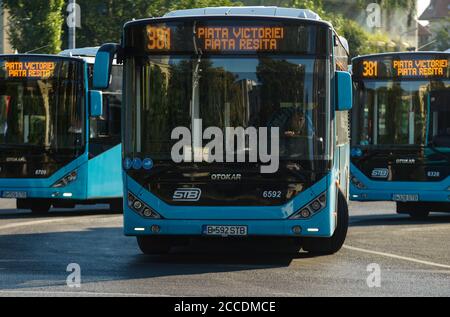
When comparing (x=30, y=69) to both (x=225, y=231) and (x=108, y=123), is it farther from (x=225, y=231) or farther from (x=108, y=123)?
(x=225, y=231)

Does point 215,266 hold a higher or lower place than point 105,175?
lower

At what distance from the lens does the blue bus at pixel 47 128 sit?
22875 millimetres

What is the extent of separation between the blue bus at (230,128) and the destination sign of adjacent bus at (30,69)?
8493 millimetres

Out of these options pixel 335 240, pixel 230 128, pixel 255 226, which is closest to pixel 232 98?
pixel 230 128

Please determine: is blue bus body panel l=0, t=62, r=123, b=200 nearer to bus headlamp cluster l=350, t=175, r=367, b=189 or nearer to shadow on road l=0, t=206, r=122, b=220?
shadow on road l=0, t=206, r=122, b=220

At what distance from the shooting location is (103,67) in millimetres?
14242

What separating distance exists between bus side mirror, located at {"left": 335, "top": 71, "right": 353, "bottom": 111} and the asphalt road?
183cm

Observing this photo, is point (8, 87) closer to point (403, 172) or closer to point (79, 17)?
point (403, 172)

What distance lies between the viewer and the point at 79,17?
46219 mm

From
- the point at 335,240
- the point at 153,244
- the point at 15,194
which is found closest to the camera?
the point at 153,244

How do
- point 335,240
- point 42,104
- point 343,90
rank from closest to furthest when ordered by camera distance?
point 343,90, point 335,240, point 42,104

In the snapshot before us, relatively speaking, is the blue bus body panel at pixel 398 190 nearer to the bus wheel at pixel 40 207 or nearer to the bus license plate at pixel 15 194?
the bus wheel at pixel 40 207

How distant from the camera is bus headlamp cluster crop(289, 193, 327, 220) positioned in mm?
14445

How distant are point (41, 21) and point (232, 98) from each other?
2938 cm
